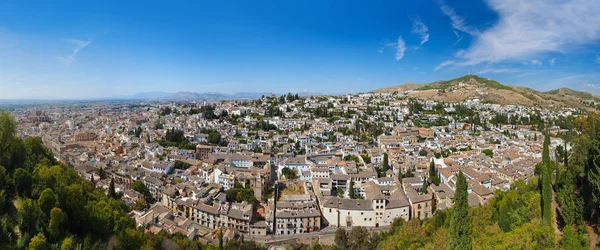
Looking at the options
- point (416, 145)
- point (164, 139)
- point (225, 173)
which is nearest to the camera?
point (225, 173)

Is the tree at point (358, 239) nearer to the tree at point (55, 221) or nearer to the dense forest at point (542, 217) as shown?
the dense forest at point (542, 217)

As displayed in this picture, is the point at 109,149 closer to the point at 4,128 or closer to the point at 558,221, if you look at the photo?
the point at 4,128

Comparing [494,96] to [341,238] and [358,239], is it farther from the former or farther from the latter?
[341,238]

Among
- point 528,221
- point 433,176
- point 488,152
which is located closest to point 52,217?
point 528,221

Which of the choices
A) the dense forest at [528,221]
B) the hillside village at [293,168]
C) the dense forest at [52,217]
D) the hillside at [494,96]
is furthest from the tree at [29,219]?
the hillside at [494,96]

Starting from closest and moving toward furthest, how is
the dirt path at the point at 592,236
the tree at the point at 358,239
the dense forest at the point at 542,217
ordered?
the dirt path at the point at 592,236 → the dense forest at the point at 542,217 → the tree at the point at 358,239

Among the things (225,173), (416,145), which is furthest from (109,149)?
(416,145)

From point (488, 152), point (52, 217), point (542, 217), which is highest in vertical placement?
point (52, 217)
